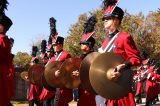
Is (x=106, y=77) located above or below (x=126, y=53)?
below

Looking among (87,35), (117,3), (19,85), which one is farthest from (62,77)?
(19,85)

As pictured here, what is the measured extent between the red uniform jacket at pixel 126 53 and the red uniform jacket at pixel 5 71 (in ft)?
5.78

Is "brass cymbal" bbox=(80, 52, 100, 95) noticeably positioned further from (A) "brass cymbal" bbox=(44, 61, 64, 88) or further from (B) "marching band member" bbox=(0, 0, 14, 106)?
(A) "brass cymbal" bbox=(44, 61, 64, 88)

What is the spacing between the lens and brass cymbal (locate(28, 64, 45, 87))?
10508mm

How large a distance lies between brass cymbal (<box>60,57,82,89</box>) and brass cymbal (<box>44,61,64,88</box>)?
0.16 m

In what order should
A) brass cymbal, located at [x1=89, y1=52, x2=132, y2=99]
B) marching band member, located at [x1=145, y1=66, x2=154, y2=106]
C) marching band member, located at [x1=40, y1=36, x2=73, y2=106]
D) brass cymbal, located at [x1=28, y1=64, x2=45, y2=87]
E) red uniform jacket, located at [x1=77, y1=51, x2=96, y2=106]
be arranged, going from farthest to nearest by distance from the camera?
marching band member, located at [x1=145, y1=66, x2=154, y2=106], brass cymbal, located at [x1=28, y1=64, x2=45, y2=87], marching band member, located at [x1=40, y1=36, x2=73, y2=106], red uniform jacket, located at [x1=77, y1=51, x2=96, y2=106], brass cymbal, located at [x1=89, y1=52, x2=132, y2=99]

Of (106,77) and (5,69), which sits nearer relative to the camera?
(106,77)

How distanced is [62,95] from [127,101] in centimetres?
320

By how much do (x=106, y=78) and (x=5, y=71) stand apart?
209 cm

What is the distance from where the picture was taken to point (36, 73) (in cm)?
1088

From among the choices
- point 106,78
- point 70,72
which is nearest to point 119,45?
point 106,78

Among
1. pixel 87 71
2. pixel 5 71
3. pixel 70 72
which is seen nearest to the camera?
pixel 87 71

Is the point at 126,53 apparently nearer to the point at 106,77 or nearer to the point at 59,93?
the point at 106,77

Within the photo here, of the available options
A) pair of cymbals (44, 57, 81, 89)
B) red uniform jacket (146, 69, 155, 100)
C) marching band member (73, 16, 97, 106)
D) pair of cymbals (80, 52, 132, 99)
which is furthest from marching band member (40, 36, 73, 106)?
red uniform jacket (146, 69, 155, 100)
